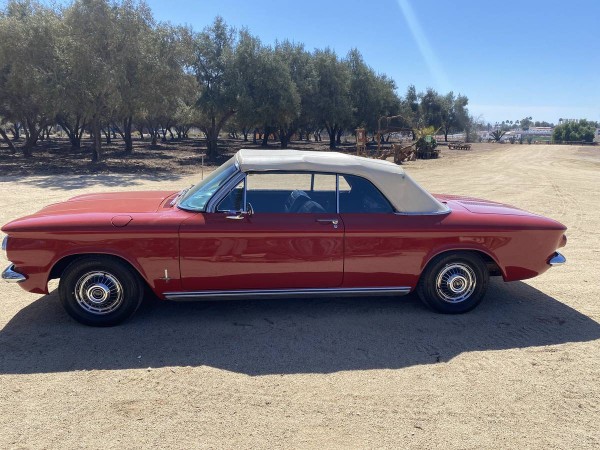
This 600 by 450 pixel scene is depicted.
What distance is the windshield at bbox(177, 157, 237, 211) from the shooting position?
169 inches

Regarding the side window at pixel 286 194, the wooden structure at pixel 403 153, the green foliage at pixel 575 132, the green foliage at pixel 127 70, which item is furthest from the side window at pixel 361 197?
the green foliage at pixel 575 132

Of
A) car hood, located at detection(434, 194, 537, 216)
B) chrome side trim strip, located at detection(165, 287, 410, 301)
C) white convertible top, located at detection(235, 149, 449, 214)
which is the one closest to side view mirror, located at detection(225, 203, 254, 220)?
white convertible top, located at detection(235, 149, 449, 214)

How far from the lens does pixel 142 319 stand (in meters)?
4.40

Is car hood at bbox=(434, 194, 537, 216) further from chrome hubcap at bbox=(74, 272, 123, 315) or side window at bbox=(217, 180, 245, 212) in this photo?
chrome hubcap at bbox=(74, 272, 123, 315)

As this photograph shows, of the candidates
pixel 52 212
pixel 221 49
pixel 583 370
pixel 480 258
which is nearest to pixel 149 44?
pixel 221 49

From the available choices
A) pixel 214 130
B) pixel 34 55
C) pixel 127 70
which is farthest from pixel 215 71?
pixel 34 55

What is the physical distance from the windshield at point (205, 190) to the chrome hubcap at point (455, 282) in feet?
7.70

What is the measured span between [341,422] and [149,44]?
74.1 ft

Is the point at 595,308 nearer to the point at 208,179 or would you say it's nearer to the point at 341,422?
the point at 341,422

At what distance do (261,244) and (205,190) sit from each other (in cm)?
84

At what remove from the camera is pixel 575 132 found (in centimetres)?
8188

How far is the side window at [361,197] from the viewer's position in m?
4.43

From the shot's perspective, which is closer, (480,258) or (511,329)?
(511,329)

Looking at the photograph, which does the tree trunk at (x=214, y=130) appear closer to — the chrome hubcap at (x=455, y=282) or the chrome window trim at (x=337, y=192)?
the chrome window trim at (x=337, y=192)
